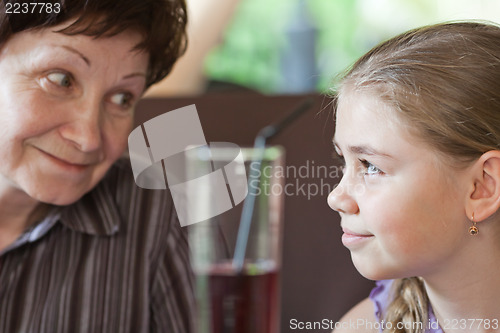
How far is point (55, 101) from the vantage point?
26.6 inches

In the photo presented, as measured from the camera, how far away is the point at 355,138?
0.57 m

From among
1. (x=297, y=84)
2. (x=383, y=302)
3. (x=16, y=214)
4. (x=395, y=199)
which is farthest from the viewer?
(x=297, y=84)

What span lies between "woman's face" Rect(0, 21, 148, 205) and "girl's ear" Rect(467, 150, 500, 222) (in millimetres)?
363

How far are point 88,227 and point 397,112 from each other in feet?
1.33

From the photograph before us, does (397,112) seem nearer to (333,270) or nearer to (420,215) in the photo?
(420,215)

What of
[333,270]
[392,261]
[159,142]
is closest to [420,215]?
[392,261]

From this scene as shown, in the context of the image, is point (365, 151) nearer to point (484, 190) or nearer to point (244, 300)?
point (484, 190)

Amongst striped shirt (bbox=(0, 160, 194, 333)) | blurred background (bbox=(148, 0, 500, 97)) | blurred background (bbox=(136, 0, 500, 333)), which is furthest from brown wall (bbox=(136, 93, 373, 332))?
blurred background (bbox=(148, 0, 500, 97))

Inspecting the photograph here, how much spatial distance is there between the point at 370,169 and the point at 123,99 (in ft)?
0.98

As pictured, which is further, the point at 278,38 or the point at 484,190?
the point at 278,38

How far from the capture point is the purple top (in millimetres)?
620

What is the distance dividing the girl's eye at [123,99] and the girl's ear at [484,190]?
0.37 m

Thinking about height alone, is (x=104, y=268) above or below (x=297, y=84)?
below

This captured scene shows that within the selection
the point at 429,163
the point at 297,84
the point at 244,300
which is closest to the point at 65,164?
the point at 244,300
